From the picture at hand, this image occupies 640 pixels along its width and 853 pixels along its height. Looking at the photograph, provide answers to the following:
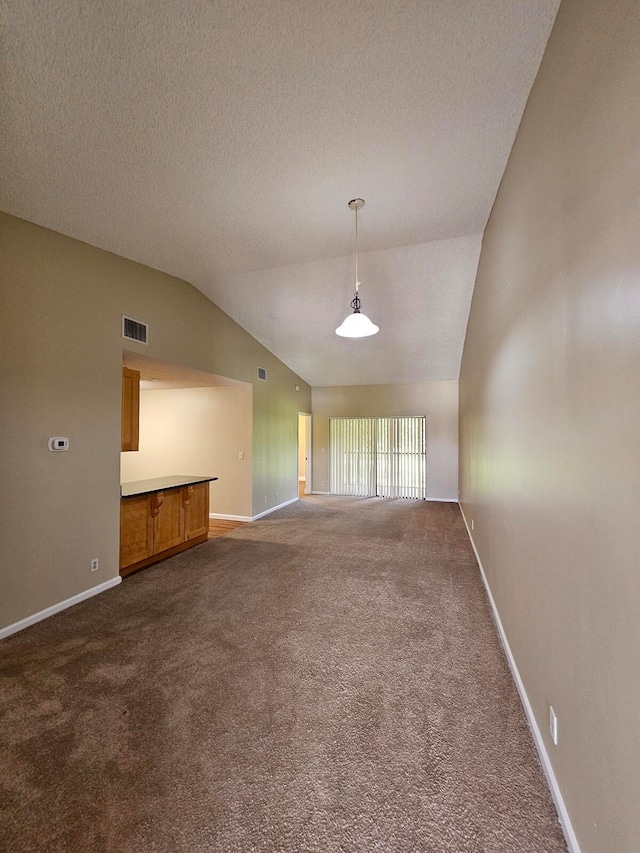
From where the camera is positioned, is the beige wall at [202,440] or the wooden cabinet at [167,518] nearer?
the wooden cabinet at [167,518]

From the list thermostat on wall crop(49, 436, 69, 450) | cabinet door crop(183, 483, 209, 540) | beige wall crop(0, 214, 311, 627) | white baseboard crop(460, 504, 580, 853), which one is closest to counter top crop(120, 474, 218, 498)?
cabinet door crop(183, 483, 209, 540)

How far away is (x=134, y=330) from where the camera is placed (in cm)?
386

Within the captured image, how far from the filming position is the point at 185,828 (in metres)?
1.36

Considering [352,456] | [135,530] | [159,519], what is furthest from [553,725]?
[352,456]

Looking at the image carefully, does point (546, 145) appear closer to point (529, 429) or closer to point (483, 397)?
point (529, 429)

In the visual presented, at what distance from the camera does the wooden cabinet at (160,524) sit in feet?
12.8

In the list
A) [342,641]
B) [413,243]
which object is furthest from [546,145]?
[342,641]

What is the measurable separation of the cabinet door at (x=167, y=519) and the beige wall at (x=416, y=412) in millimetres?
4851

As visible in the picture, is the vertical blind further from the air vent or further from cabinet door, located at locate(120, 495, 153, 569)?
the air vent

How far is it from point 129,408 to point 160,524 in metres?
1.45

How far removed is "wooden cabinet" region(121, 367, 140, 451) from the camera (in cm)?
397

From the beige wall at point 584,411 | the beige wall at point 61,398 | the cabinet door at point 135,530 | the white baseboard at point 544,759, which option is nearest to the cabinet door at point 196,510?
the cabinet door at point 135,530

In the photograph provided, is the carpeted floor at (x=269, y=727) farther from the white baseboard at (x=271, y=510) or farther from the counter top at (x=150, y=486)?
the white baseboard at (x=271, y=510)

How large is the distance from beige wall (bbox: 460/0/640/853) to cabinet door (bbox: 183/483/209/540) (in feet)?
13.2
